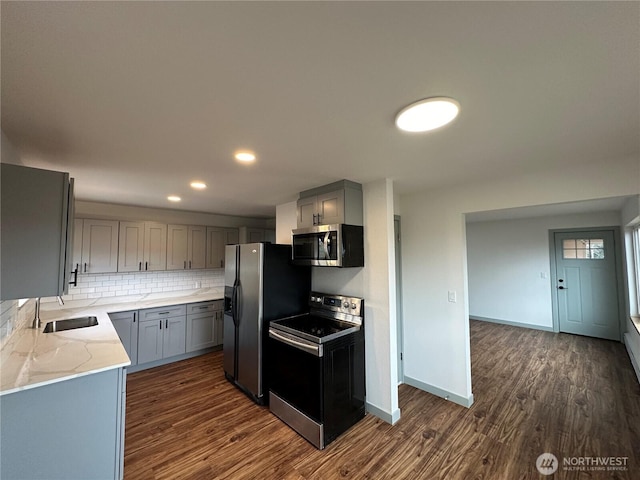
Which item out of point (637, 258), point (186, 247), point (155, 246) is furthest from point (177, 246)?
point (637, 258)

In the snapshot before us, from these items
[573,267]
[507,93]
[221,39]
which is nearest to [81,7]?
[221,39]

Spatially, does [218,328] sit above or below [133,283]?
below

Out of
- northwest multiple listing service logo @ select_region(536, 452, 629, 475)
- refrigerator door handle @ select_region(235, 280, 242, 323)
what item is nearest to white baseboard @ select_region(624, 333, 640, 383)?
northwest multiple listing service logo @ select_region(536, 452, 629, 475)

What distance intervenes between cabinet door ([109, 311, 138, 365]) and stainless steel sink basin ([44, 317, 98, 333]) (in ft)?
1.23

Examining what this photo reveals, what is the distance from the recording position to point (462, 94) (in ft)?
4.00

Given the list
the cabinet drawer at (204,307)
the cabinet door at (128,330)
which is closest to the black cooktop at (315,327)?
the cabinet drawer at (204,307)

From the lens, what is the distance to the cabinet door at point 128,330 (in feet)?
11.2

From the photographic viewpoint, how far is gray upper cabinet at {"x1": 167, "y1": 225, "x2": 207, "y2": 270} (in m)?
4.27

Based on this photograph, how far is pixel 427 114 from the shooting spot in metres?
1.37

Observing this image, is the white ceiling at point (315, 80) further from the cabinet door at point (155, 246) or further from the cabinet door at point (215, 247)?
the cabinet door at point (215, 247)

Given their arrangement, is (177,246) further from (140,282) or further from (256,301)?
(256,301)

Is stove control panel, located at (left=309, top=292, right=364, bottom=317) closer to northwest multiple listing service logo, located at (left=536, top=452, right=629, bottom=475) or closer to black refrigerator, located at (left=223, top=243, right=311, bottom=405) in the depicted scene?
black refrigerator, located at (left=223, top=243, right=311, bottom=405)

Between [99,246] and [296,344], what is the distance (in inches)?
126

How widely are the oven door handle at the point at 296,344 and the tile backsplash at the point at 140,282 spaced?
105 inches
